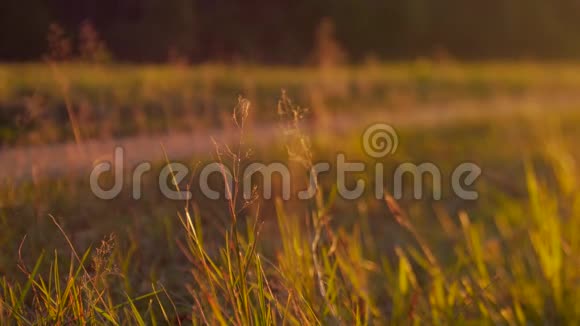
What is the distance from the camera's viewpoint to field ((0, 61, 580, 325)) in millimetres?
2006

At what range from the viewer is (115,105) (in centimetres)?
551

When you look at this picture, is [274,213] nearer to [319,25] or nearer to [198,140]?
[198,140]

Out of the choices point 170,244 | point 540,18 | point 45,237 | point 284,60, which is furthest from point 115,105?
point 540,18

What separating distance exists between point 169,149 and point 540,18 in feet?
68.9

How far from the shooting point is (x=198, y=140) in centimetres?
489

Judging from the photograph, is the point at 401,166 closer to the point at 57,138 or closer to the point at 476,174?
the point at 476,174

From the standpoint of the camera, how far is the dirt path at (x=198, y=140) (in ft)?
10.2

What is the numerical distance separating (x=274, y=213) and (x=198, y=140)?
4.25 ft

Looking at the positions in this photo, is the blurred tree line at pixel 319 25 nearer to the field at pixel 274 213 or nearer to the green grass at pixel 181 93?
the green grass at pixel 181 93

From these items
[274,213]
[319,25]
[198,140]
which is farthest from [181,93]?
[319,25]

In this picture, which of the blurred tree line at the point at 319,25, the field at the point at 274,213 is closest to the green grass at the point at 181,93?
the field at the point at 274,213

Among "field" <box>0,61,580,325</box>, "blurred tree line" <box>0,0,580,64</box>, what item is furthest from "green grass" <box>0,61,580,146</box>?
"blurred tree line" <box>0,0,580,64</box>

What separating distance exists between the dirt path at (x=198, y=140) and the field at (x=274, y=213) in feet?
0.07

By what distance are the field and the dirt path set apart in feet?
0.07
